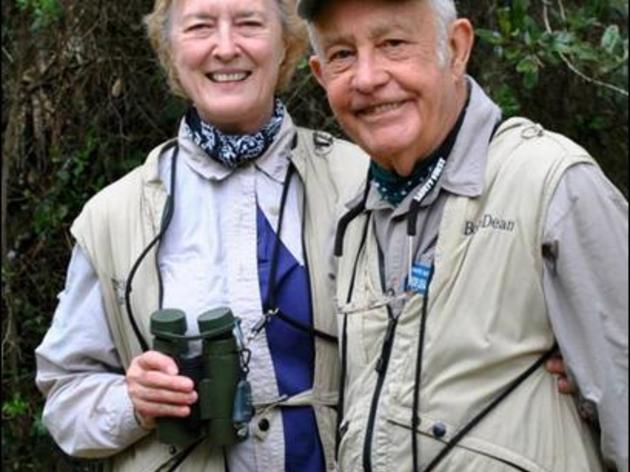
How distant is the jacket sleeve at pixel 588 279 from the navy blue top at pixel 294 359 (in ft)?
2.59

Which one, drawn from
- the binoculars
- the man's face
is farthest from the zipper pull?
the binoculars

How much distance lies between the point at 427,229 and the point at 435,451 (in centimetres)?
43

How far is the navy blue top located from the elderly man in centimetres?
33

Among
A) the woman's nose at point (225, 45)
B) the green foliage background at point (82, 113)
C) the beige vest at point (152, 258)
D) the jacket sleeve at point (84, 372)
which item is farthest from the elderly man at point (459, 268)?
the green foliage background at point (82, 113)

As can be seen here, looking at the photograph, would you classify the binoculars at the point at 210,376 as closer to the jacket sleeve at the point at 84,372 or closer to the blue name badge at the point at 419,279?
the jacket sleeve at the point at 84,372

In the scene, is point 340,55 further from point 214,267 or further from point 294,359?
point 294,359

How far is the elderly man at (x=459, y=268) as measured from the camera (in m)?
2.36

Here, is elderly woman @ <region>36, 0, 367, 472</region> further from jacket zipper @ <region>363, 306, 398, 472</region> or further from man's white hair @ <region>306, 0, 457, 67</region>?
man's white hair @ <region>306, 0, 457, 67</region>

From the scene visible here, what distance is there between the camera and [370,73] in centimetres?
256

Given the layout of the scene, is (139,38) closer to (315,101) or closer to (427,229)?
(315,101)

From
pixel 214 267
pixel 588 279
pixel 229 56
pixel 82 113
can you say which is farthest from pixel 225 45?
pixel 82 113

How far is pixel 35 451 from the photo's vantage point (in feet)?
16.6

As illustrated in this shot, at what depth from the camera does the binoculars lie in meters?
2.88

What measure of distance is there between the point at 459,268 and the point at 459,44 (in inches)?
17.9
